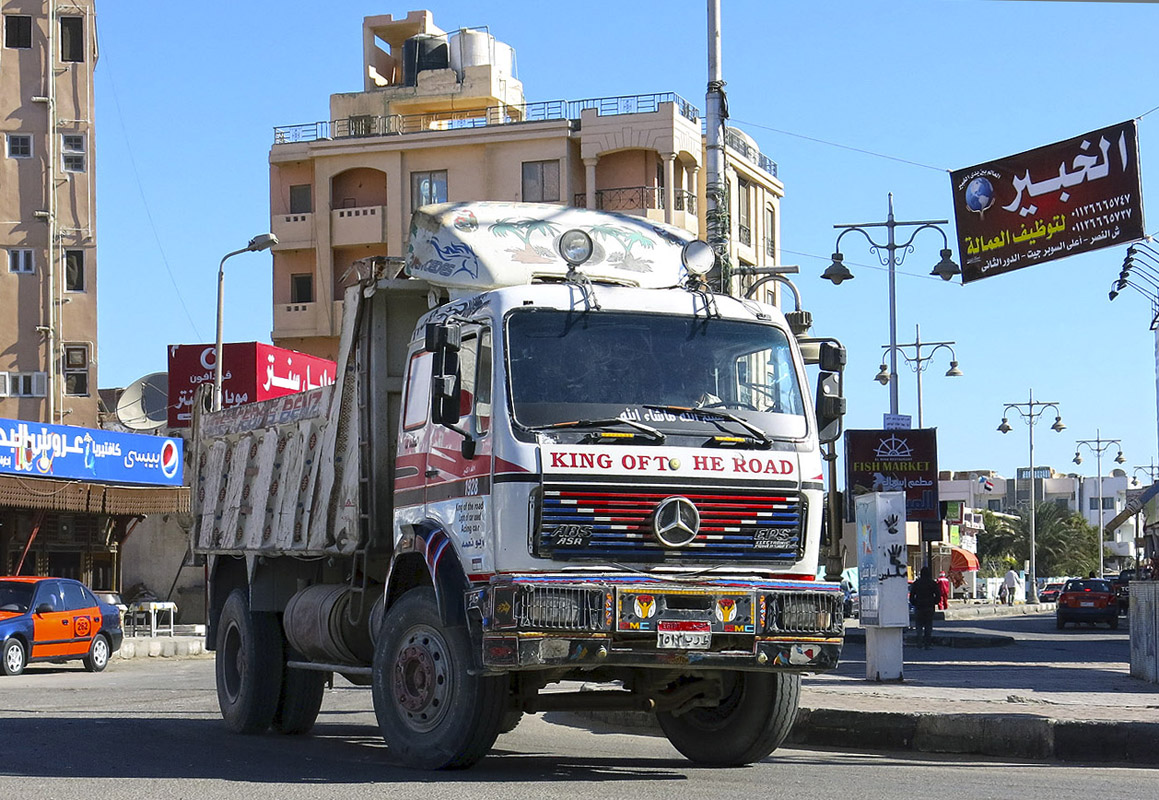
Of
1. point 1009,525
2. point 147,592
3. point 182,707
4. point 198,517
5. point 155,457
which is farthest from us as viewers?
point 1009,525

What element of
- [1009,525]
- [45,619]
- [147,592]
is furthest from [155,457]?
[1009,525]

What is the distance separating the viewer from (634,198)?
2196 inches

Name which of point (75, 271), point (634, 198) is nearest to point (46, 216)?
point (75, 271)

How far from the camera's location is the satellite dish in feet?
153

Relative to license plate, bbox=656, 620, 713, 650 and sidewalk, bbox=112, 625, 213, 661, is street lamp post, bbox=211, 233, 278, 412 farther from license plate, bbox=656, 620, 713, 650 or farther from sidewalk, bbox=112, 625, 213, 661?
license plate, bbox=656, 620, 713, 650

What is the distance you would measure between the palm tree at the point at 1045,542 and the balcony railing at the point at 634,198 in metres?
61.5

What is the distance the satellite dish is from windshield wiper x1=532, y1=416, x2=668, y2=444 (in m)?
37.7

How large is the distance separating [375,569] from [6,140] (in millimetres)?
38547

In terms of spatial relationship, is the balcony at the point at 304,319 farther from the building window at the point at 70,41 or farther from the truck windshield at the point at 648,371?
the truck windshield at the point at 648,371

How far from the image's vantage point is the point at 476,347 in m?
10.6

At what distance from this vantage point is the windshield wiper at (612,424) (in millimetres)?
10031

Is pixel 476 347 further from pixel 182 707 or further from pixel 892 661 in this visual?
pixel 892 661

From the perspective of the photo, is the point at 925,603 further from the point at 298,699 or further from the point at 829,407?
the point at 829,407

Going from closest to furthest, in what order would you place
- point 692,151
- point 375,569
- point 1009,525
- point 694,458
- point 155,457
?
point 694,458
point 375,569
point 155,457
point 692,151
point 1009,525
